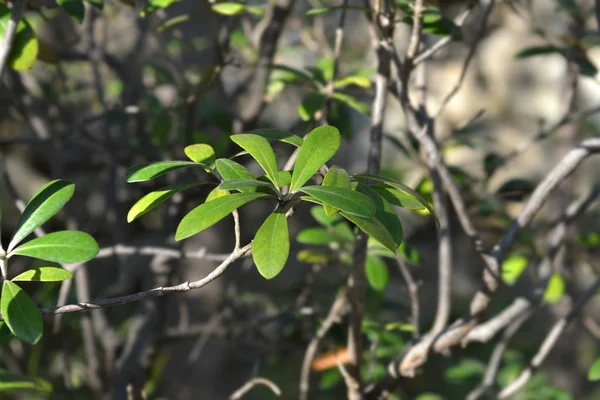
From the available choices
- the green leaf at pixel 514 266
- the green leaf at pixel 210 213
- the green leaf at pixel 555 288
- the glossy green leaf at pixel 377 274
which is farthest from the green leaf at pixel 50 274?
the green leaf at pixel 555 288

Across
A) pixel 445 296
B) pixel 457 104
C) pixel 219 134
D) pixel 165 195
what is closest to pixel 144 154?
pixel 219 134

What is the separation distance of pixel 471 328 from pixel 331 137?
61 cm

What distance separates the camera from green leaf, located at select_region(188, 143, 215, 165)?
0.79 m

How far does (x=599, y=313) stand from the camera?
431 centimetres

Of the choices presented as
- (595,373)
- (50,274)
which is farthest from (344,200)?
(595,373)

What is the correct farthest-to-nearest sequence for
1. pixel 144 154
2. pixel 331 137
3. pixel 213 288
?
1. pixel 213 288
2. pixel 144 154
3. pixel 331 137

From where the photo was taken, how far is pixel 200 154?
2.63ft

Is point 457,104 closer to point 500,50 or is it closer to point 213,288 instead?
point 500,50

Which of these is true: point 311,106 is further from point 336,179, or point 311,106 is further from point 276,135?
point 336,179

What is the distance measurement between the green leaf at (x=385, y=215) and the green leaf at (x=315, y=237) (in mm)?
477

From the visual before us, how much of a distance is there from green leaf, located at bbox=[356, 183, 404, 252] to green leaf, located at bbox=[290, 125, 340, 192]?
5cm

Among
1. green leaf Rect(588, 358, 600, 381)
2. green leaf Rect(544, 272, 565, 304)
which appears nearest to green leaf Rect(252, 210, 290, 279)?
green leaf Rect(588, 358, 600, 381)

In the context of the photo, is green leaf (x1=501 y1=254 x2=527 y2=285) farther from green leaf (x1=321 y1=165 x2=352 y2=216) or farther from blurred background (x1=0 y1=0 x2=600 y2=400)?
green leaf (x1=321 y1=165 x2=352 y2=216)

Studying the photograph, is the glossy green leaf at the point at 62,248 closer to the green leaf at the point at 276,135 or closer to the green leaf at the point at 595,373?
the green leaf at the point at 276,135
